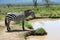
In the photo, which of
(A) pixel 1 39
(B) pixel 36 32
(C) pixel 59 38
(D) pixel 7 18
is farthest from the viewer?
(D) pixel 7 18

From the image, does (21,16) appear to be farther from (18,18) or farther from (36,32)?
(36,32)

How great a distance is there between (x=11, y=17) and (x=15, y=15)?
1.06 ft

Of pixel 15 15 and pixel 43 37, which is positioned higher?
pixel 15 15

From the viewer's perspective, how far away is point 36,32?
42.7 feet

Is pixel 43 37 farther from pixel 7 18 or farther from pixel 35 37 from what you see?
pixel 7 18

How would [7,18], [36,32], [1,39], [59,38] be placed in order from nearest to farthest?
[1,39], [59,38], [36,32], [7,18]

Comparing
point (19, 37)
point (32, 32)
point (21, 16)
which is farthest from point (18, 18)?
point (19, 37)

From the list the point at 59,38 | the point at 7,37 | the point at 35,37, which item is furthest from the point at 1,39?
the point at 59,38

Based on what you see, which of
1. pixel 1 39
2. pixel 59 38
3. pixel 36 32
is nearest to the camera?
pixel 1 39

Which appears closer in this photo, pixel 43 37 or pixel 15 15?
pixel 43 37

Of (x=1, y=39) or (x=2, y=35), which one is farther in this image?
(x=2, y=35)

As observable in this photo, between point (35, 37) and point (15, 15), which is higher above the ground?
point (15, 15)

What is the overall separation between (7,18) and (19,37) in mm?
2581

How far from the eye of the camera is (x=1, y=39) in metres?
11.1
